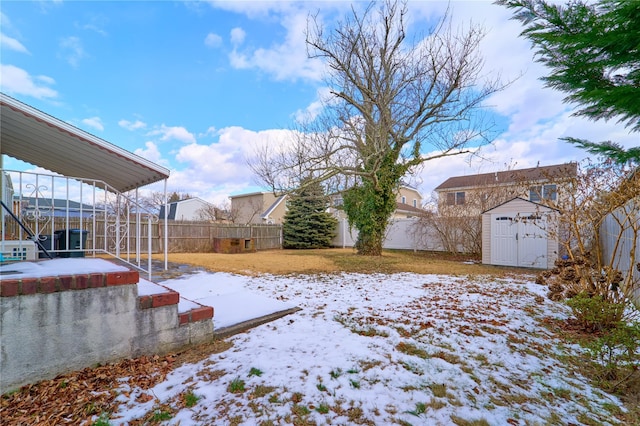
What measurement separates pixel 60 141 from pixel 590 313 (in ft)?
24.7

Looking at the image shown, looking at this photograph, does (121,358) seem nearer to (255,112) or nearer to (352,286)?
(352,286)

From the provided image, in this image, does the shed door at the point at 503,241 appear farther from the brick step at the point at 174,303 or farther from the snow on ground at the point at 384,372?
the brick step at the point at 174,303

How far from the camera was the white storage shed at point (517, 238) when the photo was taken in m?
8.64

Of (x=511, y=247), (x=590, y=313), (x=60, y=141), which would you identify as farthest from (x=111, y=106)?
(x=511, y=247)

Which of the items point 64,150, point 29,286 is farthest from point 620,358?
point 64,150

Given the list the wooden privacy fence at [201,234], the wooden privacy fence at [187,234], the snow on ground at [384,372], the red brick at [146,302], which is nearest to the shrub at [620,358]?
the snow on ground at [384,372]

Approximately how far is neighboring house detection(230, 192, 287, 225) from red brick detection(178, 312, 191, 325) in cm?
1880

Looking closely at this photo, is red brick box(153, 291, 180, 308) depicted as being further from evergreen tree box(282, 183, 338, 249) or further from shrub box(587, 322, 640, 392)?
evergreen tree box(282, 183, 338, 249)

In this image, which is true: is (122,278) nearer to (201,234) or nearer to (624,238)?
(624,238)

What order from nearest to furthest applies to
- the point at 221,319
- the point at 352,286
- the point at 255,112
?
the point at 221,319, the point at 352,286, the point at 255,112

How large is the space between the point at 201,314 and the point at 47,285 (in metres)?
1.28

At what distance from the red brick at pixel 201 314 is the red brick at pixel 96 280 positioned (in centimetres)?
87

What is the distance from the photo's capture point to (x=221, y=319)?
3.47m

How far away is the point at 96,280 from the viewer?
236 cm
